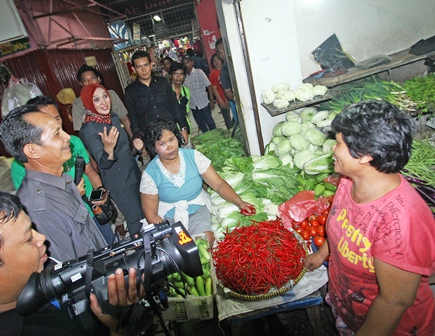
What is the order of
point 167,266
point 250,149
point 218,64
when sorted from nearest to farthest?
point 167,266 → point 250,149 → point 218,64

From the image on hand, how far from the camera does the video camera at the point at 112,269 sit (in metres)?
1.18

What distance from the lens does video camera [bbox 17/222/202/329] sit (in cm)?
118

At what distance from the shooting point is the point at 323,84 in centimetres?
389

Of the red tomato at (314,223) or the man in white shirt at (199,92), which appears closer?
the red tomato at (314,223)

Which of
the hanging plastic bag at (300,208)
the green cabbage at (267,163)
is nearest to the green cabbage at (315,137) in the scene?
the green cabbage at (267,163)

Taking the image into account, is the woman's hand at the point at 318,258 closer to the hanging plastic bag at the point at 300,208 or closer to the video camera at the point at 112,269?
the hanging plastic bag at the point at 300,208

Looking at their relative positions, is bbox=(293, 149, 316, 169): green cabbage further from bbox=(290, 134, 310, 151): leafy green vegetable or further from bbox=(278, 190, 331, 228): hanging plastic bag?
bbox=(278, 190, 331, 228): hanging plastic bag

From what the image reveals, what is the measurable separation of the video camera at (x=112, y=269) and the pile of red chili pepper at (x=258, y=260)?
774mm

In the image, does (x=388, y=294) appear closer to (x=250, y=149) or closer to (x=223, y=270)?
(x=223, y=270)

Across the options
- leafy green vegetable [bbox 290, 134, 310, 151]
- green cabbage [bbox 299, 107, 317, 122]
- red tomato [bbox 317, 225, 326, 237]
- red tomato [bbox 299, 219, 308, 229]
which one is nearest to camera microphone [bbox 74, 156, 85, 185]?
red tomato [bbox 299, 219, 308, 229]

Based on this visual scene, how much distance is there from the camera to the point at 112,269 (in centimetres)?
135

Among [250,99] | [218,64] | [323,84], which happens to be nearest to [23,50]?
[218,64]

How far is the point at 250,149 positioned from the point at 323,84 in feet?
4.81

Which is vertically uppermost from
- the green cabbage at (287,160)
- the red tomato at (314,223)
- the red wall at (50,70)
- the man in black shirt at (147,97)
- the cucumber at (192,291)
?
the red wall at (50,70)
